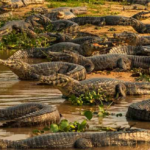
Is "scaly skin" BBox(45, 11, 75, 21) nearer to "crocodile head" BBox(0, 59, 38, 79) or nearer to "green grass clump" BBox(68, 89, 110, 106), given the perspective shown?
"crocodile head" BBox(0, 59, 38, 79)

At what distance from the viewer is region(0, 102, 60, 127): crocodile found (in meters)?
7.28

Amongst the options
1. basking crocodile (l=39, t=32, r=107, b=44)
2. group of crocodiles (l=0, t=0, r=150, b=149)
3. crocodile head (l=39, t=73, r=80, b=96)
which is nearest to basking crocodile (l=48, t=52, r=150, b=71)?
group of crocodiles (l=0, t=0, r=150, b=149)

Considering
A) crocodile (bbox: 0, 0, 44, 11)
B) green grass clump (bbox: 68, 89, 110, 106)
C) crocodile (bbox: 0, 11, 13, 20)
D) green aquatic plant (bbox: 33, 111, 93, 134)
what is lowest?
crocodile (bbox: 0, 11, 13, 20)

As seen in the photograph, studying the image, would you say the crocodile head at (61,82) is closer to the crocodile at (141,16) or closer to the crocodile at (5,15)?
the crocodile at (141,16)

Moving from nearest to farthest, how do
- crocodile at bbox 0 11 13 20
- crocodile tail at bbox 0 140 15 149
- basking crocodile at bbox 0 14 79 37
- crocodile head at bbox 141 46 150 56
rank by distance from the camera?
crocodile tail at bbox 0 140 15 149, crocodile head at bbox 141 46 150 56, basking crocodile at bbox 0 14 79 37, crocodile at bbox 0 11 13 20

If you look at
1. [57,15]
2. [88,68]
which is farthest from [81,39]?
[57,15]

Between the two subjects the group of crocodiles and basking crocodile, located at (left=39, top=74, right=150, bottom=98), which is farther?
basking crocodile, located at (left=39, top=74, right=150, bottom=98)

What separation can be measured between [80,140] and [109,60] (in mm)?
6209

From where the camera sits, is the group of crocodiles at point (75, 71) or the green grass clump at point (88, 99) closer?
the group of crocodiles at point (75, 71)

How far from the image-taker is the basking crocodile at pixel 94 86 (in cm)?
894

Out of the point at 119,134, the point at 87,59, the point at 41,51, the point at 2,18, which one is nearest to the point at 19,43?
the point at 41,51

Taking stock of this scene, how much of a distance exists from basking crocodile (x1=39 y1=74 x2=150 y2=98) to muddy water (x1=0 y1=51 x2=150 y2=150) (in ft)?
0.61

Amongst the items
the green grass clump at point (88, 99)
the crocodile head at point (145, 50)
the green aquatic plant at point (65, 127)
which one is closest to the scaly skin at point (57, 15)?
the crocodile head at point (145, 50)

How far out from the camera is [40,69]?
11656 millimetres
